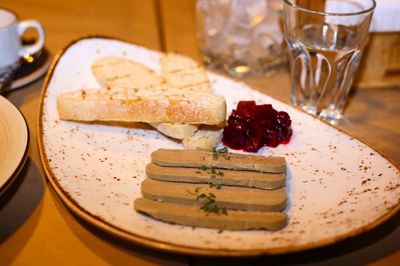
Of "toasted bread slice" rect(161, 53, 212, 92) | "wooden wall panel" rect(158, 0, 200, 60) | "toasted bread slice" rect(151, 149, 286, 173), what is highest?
"toasted bread slice" rect(151, 149, 286, 173)

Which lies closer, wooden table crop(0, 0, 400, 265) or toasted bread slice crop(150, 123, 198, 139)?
wooden table crop(0, 0, 400, 265)

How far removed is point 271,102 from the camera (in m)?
1.30

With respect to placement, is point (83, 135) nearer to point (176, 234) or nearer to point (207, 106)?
point (207, 106)

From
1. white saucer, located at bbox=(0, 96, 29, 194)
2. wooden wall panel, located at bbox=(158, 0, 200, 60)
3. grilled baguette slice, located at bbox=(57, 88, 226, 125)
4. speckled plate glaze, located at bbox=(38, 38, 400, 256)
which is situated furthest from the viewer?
wooden wall panel, located at bbox=(158, 0, 200, 60)

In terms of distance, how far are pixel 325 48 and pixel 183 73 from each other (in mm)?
431

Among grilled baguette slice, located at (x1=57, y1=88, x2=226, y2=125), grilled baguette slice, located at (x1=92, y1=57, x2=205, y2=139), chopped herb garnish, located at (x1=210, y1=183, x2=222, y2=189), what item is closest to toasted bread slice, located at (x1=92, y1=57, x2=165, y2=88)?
grilled baguette slice, located at (x1=92, y1=57, x2=205, y2=139)

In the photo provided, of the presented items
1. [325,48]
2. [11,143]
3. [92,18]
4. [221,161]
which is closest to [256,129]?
[221,161]

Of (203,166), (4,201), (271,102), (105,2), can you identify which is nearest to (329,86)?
(271,102)

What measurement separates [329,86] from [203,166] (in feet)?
1.88

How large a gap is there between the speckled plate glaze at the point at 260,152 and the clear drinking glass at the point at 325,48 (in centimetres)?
16

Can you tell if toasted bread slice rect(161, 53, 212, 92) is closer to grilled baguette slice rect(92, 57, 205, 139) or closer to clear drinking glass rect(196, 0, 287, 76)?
grilled baguette slice rect(92, 57, 205, 139)

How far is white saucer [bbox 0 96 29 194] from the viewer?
92 centimetres

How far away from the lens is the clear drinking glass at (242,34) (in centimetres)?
151

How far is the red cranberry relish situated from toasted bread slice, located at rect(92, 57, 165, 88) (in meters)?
0.31
